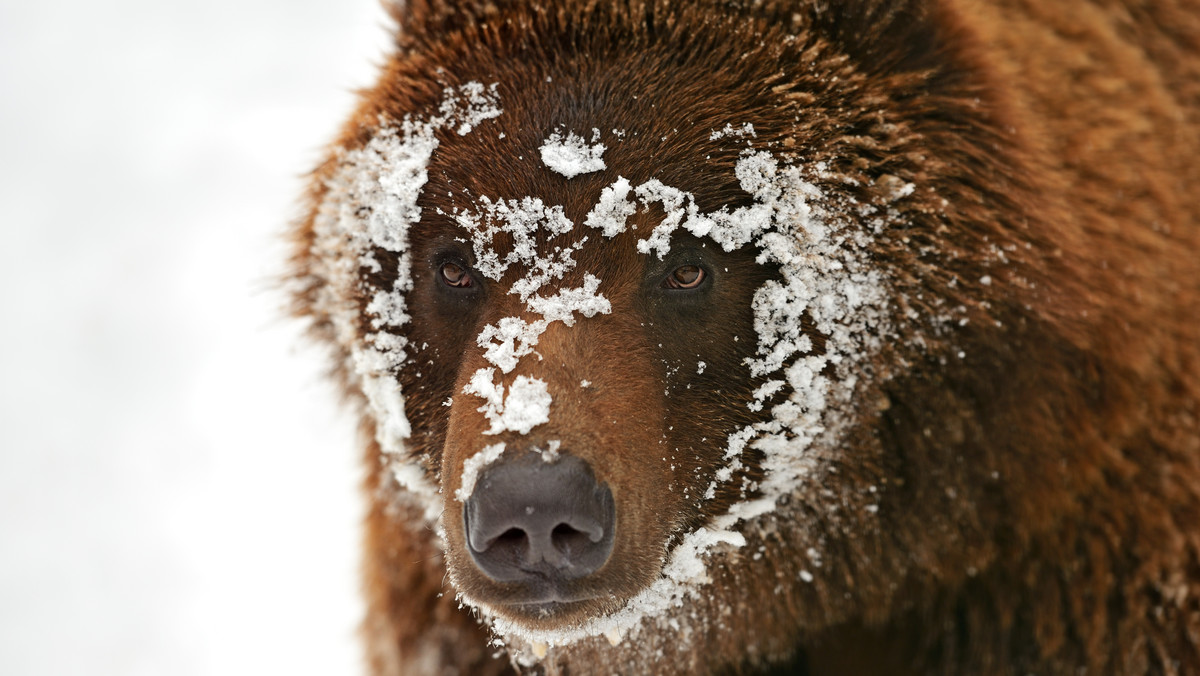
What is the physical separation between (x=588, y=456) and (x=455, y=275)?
27.6 inches

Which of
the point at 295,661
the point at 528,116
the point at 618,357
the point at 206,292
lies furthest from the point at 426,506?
the point at 206,292

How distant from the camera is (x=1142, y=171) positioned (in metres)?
3.13

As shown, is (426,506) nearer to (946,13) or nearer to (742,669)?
(742,669)

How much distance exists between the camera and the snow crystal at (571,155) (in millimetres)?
2797

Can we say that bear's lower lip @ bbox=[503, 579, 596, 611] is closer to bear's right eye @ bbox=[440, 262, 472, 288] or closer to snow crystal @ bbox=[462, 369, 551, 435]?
snow crystal @ bbox=[462, 369, 551, 435]

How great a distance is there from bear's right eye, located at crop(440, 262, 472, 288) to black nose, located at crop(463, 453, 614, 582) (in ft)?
2.08

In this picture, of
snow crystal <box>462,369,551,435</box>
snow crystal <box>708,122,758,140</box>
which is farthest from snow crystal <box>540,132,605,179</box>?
snow crystal <box>462,369,551,435</box>

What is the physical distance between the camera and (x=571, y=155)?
2.81 m

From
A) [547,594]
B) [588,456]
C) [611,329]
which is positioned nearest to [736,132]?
[611,329]

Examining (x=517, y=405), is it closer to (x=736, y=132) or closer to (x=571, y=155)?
(x=571, y=155)

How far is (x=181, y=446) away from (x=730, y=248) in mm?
4526

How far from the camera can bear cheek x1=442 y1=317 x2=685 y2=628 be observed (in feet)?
8.30

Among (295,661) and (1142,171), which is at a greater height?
(1142,171)

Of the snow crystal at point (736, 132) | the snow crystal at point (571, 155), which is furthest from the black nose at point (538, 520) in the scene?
the snow crystal at point (736, 132)
